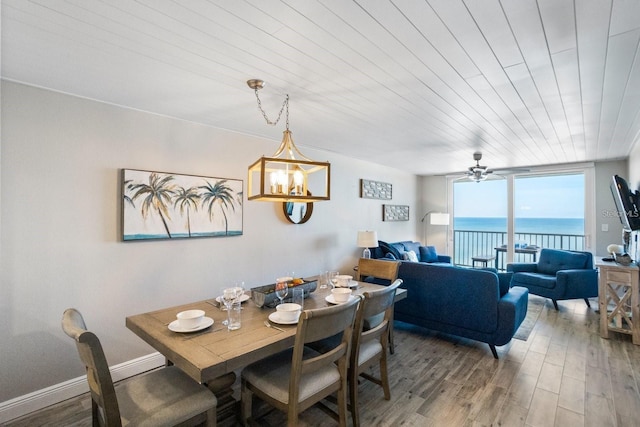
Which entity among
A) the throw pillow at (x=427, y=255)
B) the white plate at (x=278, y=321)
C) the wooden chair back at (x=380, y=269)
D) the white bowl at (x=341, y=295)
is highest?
the wooden chair back at (x=380, y=269)

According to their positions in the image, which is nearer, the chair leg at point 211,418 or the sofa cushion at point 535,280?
the chair leg at point 211,418

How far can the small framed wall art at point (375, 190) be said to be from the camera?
538cm

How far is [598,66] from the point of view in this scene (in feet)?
6.35

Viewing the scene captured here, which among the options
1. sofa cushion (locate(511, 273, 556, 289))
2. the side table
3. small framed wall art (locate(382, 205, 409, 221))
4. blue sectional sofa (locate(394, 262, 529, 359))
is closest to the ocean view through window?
sofa cushion (locate(511, 273, 556, 289))

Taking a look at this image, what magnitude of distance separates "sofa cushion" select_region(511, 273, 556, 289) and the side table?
84 cm

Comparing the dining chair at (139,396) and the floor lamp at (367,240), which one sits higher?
the floor lamp at (367,240)

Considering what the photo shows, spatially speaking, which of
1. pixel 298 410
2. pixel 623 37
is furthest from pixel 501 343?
pixel 623 37

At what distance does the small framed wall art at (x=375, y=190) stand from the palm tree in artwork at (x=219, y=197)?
2646 millimetres

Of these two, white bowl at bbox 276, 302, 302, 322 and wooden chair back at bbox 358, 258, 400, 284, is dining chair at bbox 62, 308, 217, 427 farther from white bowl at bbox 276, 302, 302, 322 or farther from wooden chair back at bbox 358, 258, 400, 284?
wooden chair back at bbox 358, 258, 400, 284

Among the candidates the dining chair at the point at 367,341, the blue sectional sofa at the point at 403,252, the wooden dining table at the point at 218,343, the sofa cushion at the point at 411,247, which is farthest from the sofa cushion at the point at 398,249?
the wooden dining table at the point at 218,343

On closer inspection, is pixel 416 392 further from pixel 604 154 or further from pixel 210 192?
pixel 604 154

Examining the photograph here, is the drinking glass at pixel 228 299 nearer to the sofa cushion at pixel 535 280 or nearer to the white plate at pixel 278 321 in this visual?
the white plate at pixel 278 321

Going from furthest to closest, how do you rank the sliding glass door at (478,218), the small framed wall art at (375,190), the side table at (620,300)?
the sliding glass door at (478,218)
the small framed wall art at (375,190)
the side table at (620,300)

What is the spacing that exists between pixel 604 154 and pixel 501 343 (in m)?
3.81
